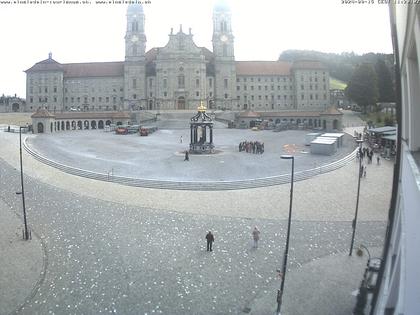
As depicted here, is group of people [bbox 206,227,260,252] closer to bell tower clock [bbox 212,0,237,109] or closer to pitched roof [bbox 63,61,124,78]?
bell tower clock [bbox 212,0,237,109]

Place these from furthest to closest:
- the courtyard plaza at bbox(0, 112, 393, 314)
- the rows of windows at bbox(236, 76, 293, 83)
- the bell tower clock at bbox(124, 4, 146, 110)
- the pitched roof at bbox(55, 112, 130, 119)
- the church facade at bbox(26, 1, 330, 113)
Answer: the rows of windows at bbox(236, 76, 293, 83), the bell tower clock at bbox(124, 4, 146, 110), the church facade at bbox(26, 1, 330, 113), the pitched roof at bbox(55, 112, 130, 119), the courtyard plaza at bbox(0, 112, 393, 314)

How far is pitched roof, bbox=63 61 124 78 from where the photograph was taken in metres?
98.7

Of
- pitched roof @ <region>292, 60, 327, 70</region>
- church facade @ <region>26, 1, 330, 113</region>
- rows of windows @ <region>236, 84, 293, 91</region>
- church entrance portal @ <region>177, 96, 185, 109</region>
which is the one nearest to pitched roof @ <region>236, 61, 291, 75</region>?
church facade @ <region>26, 1, 330, 113</region>

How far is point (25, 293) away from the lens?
47.4 feet

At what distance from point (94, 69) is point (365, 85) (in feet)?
214

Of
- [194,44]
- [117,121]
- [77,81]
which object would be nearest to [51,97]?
[77,81]

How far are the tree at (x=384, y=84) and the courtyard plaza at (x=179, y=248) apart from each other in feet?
189

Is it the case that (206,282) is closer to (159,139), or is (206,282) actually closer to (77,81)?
(159,139)

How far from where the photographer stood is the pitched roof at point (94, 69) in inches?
3885

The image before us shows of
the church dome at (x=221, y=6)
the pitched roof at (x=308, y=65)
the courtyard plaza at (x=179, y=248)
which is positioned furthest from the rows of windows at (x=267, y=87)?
the courtyard plaza at (x=179, y=248)

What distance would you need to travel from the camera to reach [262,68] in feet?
338

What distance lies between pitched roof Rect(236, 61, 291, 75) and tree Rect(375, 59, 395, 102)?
2608cm

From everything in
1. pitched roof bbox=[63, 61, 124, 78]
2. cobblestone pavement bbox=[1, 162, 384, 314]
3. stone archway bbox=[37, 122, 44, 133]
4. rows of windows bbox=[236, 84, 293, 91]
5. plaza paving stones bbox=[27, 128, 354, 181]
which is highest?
pitched roof bbox=[63, 61, 124, 78]

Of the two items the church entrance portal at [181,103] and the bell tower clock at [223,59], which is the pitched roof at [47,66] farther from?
the bell tower clock at [223,59]
